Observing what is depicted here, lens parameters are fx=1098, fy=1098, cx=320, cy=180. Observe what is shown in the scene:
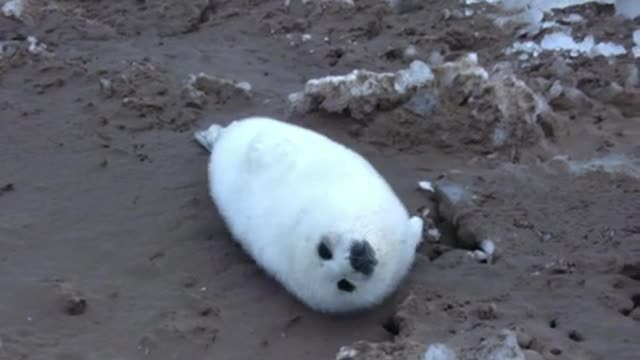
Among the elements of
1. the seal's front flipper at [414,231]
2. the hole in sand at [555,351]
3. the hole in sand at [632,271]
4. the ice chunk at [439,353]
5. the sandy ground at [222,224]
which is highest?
the ice chunk at [439,353]

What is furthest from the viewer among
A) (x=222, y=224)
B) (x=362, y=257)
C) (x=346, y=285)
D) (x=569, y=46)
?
(x=569, y=46)

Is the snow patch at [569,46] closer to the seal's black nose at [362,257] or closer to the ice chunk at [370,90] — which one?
the ice chunk at [370,90]

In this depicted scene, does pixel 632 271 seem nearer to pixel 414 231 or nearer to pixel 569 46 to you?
pixel 414 231

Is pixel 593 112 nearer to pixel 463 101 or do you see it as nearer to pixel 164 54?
pixel 463 101

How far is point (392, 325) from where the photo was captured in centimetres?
415

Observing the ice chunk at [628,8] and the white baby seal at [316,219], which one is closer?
the white baby seal at [316,219]

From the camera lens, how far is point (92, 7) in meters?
7.91

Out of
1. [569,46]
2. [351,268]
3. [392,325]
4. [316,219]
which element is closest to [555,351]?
[392,325]

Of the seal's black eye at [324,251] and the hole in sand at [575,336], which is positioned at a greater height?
the seal's black eye at [324,251]

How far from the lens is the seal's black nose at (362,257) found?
400cm

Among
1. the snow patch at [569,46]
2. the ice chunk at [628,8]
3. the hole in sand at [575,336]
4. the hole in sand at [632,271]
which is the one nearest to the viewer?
the hole in sand at [575,336]

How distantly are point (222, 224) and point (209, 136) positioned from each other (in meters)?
0.73

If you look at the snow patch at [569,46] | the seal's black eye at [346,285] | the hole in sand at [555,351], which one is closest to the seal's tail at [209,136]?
the seal's black eye at [346,285]

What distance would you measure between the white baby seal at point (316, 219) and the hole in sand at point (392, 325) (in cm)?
9
